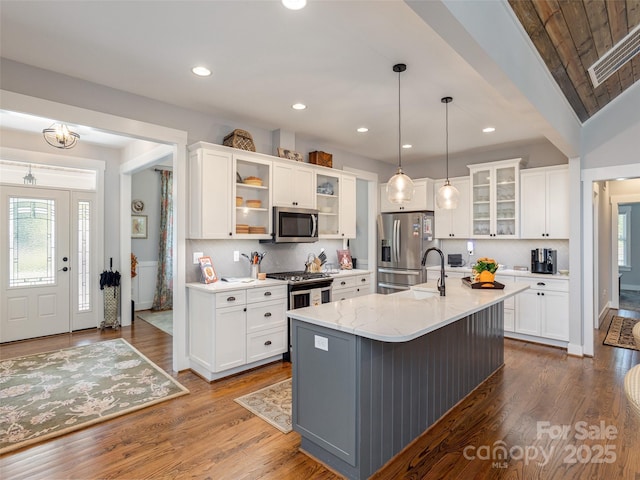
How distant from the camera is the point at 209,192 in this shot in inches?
146

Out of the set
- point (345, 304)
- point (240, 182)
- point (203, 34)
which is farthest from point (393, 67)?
point (240, 182)

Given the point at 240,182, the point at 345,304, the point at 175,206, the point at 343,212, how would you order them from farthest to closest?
1. the point at 343,212
2. the point at 240,182
3. the point at 175,206
4. the point at 345,304

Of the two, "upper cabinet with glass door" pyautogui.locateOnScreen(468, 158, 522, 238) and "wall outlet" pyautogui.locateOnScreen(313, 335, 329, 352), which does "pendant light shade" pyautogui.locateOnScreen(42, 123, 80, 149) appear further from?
"upper cabinet with glass door" pyautogui.locateOnScreen(468, 158, 522, 238)

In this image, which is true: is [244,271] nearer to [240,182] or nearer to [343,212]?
[240,182]

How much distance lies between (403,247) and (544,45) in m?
3.52

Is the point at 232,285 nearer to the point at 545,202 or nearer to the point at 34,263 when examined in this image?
the point at 34,263

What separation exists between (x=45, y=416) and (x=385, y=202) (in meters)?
5.11

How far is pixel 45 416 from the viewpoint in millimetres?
2744

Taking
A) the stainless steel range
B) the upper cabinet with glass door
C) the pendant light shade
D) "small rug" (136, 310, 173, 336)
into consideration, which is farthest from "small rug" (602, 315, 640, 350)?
the pendant light shade

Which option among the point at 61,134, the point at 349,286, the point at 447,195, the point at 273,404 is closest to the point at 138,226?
the point at 61,134

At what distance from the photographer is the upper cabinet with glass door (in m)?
4.98

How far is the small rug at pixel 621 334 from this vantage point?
456cm

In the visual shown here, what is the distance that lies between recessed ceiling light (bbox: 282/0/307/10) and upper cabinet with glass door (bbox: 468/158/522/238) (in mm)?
4026

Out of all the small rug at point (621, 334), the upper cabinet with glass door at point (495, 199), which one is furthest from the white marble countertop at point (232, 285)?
the small rug at point (621, 334)
